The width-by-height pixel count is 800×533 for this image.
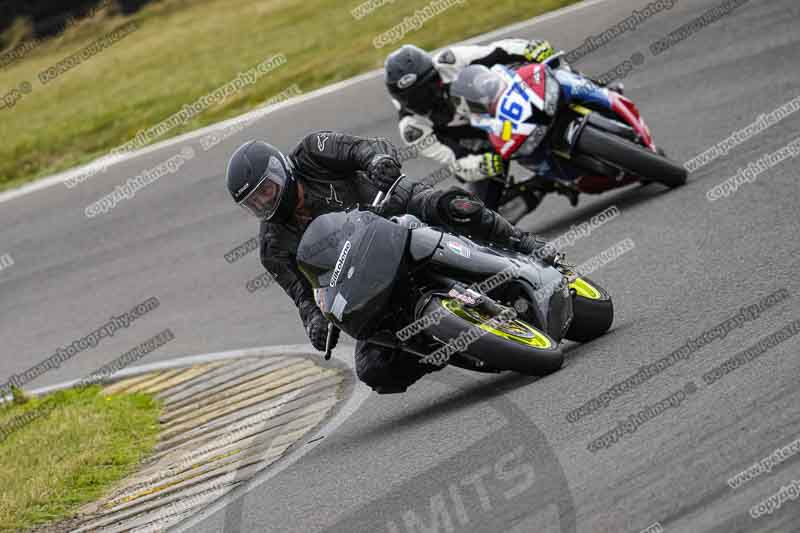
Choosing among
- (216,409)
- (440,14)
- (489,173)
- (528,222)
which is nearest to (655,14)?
(440,14)

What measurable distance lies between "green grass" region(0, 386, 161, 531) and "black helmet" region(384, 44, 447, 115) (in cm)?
304

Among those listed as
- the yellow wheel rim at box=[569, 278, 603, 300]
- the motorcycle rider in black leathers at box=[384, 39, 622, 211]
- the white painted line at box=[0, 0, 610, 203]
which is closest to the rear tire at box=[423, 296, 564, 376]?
the yellow wheel rim at box=[569, 278, 603, 300]

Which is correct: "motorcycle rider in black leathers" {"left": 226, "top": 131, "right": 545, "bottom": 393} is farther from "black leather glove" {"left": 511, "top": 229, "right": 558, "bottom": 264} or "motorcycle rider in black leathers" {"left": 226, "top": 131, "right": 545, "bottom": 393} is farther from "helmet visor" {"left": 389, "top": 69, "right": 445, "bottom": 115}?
"helmet visor" {"left": 389, "top": 69, "right": 445, "bottom": 115}

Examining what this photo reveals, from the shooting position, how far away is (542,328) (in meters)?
6.62

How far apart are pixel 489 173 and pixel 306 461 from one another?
3877 mm

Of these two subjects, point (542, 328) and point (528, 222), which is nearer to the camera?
point (542, 328)

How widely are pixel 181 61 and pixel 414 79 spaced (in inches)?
535

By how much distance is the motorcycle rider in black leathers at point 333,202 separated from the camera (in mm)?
6881

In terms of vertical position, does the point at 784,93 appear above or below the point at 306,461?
below

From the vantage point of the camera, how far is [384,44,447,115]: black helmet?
9898 mm

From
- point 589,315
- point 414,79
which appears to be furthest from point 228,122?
point 589,315

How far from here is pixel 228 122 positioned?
17.0 metres

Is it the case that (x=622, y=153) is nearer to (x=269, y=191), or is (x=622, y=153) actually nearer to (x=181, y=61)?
Result: (x=269, y=191)

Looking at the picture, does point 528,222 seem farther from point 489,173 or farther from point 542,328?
point 542,328
